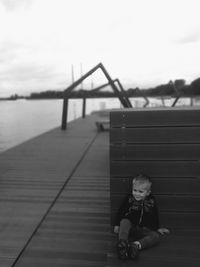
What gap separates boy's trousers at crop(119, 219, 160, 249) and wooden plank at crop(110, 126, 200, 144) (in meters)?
0.68

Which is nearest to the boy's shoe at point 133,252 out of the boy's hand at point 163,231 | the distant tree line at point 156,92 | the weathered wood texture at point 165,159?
the weathered wood texture at point 165,159

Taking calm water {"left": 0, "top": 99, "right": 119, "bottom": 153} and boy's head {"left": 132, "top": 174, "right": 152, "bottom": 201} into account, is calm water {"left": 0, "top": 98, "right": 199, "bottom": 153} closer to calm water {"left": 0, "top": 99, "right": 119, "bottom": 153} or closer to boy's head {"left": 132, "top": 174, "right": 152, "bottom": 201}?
calm water {"left": 0, "top": 99, "right": 119, "bottom": 153}

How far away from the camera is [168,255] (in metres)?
2.60

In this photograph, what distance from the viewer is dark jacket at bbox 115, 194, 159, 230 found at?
9.52 ft

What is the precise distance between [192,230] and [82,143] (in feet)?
21.6

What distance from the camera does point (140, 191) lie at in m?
2.83

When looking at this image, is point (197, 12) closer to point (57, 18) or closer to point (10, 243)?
point (57, 18)

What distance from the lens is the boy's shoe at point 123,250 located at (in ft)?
8.43

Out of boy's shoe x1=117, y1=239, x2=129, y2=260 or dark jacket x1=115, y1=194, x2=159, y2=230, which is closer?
boy's shoe x1=117, y1=239, x2=129, y2=260

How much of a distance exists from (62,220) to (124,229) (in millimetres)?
1113

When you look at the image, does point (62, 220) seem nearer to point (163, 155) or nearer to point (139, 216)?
point (139, 216)

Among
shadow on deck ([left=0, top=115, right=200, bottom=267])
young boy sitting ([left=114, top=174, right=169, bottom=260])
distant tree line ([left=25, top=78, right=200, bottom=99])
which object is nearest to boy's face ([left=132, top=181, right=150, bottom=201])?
young boy sitting ([left=114, top=174, right=169, bottom=260])

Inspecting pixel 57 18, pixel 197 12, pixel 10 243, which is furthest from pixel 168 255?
pixel 57 18

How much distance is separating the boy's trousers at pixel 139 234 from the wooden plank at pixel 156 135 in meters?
0.68
